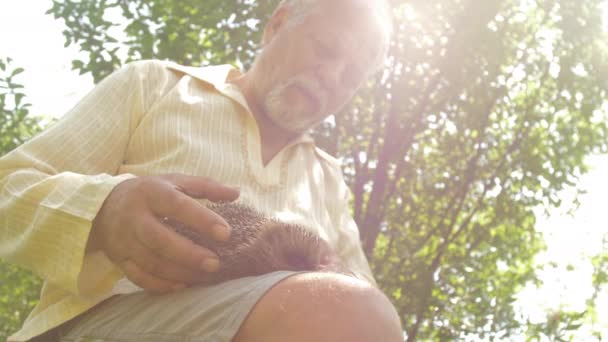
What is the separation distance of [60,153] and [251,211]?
55cm

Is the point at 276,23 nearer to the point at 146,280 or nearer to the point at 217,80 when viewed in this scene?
the point at 217,80

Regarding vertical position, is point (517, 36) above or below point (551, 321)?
above

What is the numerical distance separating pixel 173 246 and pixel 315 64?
96 cm

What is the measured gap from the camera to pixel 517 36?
4520 mm

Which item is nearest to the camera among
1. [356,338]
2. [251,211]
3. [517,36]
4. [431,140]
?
[356,338]

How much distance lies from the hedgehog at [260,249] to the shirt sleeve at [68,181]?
0.63 feet

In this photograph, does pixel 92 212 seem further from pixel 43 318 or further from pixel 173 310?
pixel 43 318

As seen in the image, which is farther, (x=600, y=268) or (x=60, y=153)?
(x=600, y=268)

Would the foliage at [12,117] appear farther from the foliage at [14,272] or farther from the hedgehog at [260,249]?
the hedgehog at [260,249]

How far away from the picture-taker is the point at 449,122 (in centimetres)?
473

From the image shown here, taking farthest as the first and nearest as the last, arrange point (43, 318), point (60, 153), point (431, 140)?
point (431, 140), point (60, 153), point (43, 318)

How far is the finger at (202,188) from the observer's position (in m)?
1.04

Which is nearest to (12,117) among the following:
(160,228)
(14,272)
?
(14,272)

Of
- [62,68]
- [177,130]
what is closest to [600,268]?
[62,68]
